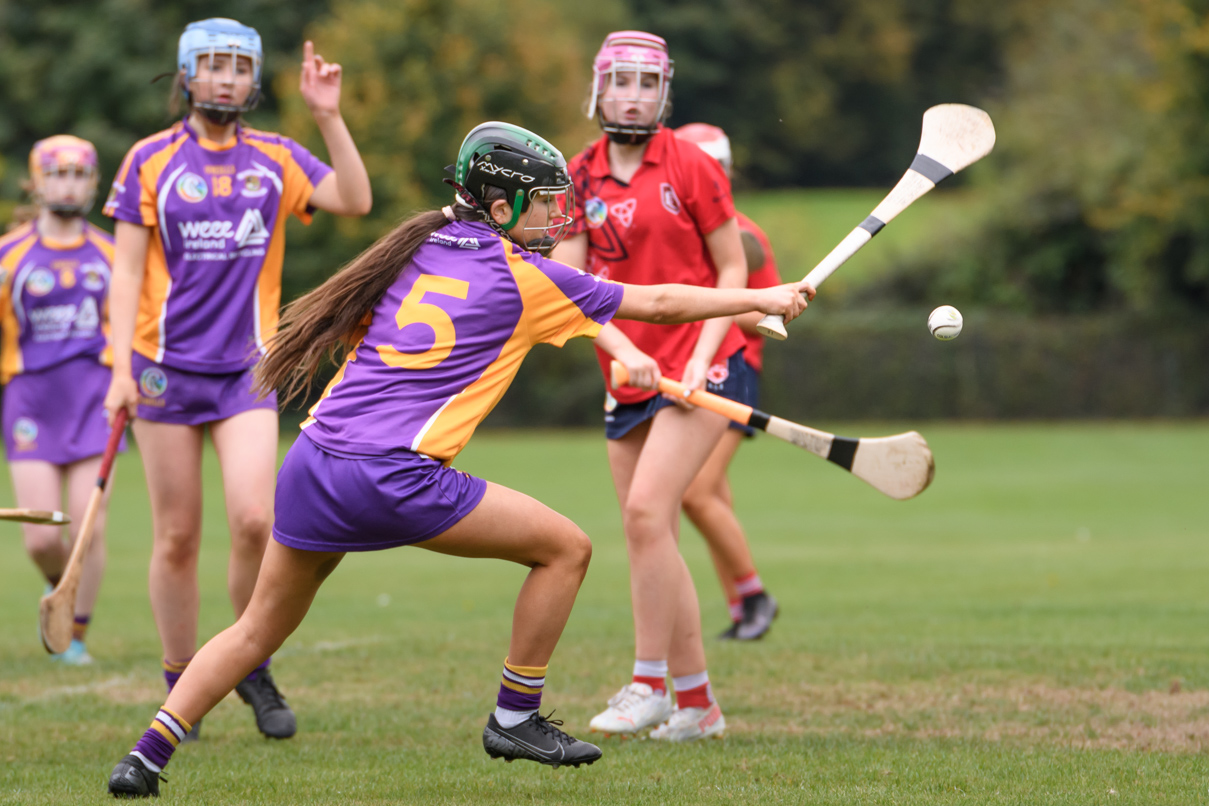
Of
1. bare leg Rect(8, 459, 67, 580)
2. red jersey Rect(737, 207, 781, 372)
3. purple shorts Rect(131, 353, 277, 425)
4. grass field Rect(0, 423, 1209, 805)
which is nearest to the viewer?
grass field Rect(0, 423, 1209, 805)

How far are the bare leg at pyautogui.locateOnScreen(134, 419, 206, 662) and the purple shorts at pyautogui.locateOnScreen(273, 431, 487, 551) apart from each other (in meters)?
1.41

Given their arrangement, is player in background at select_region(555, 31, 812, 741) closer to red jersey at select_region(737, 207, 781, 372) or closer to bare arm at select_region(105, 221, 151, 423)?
bare arm at select_region(105, 221, 151, 423)

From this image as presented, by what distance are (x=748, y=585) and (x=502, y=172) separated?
4.13 meters

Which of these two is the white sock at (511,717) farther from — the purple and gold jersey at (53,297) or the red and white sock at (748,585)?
the purple and gold jersey at (53,297)

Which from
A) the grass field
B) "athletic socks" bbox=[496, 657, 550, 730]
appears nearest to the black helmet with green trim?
"athletic socks" bbox=[496, 657, 550, 730]

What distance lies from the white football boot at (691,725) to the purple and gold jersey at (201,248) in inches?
82.4

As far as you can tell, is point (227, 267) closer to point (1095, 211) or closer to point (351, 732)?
point (351, 732)

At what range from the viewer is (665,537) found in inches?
212

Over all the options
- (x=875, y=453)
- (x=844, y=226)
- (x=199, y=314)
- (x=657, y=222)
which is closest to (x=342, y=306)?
(x=199, y=314)

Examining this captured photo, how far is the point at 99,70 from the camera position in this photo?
3189cm

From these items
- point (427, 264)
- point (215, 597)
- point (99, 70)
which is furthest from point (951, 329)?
point (99, 70)

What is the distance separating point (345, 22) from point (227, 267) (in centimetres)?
2985

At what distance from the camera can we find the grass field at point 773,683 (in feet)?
14.9

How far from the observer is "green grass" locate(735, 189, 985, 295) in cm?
3803
